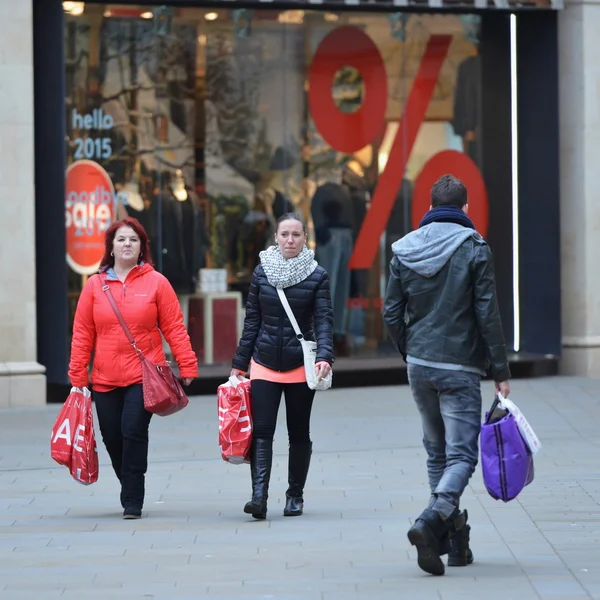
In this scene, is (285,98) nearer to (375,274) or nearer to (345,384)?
(375,274)

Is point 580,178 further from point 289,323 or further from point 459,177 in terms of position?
point 289,323

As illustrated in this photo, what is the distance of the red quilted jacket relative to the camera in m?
8.00

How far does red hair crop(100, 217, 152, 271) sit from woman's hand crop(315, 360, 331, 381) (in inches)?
47.0

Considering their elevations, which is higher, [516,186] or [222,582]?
[516,186]

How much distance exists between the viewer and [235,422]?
7898 mm

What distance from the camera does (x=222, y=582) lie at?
20.4ft

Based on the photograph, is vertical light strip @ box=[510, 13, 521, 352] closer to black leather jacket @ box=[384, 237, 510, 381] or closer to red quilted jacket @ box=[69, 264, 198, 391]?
red quilted jacket @ box=[69, 264, 198, 391]

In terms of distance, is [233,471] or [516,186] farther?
[516,186]

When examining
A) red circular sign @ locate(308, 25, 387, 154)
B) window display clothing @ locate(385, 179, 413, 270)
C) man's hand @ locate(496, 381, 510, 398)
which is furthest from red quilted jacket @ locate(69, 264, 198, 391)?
window display clothing @ locate(385, 179, 413, 270)

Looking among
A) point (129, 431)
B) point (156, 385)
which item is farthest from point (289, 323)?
point (129, 431)

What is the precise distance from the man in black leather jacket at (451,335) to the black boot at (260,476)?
149 cm

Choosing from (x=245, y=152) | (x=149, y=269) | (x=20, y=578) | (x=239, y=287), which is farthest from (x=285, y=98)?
(x=20, y=578)

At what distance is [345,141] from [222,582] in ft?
32.8

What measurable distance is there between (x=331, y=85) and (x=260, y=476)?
27.8ft
